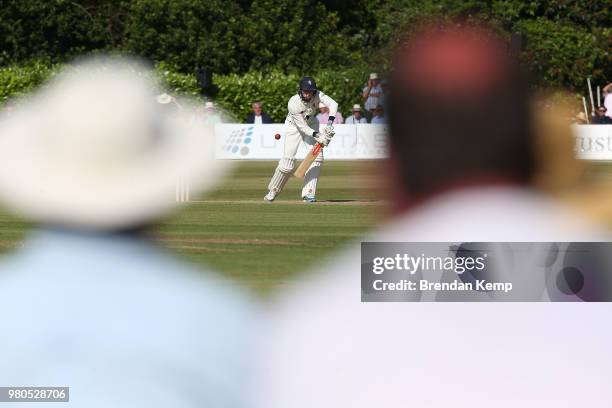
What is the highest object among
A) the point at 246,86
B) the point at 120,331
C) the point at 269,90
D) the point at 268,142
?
the point at 246,86

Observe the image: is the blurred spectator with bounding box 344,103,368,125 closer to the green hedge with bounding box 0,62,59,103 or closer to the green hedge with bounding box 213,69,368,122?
the green hedge with bounding box 213,69,368,122

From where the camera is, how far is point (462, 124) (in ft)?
24.8

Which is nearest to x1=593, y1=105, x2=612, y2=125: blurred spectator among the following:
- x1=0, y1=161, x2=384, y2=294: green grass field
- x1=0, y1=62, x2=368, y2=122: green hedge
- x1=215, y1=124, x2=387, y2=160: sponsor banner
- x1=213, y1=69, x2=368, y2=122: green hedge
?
x1=215, y1=124, x2=387, y2=160: sponsor banner

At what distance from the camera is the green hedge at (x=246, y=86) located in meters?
50.3

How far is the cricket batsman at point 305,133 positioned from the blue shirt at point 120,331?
954cm

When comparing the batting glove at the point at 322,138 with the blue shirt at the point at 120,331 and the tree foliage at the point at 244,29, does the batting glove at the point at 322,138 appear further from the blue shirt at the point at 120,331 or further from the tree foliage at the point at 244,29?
the tree foliage at the point at 244,29

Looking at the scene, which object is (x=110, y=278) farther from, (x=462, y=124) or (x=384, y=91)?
(x=462, y=124)

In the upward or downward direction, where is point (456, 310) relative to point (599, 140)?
downward

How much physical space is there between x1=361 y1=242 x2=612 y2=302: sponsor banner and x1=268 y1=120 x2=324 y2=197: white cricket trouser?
1312 cm

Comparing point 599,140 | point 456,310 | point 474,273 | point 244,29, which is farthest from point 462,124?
point 244,29

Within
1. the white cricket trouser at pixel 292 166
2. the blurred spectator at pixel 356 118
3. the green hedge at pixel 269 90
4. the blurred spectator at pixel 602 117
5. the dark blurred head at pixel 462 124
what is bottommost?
the dark blurred head at pixel 462 124

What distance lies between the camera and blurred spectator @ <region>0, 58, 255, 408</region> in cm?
812

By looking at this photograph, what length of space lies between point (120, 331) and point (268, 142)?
3069 cm

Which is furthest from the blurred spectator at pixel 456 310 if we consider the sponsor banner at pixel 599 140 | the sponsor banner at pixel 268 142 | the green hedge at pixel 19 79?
the green hedge at pixel 19 79
